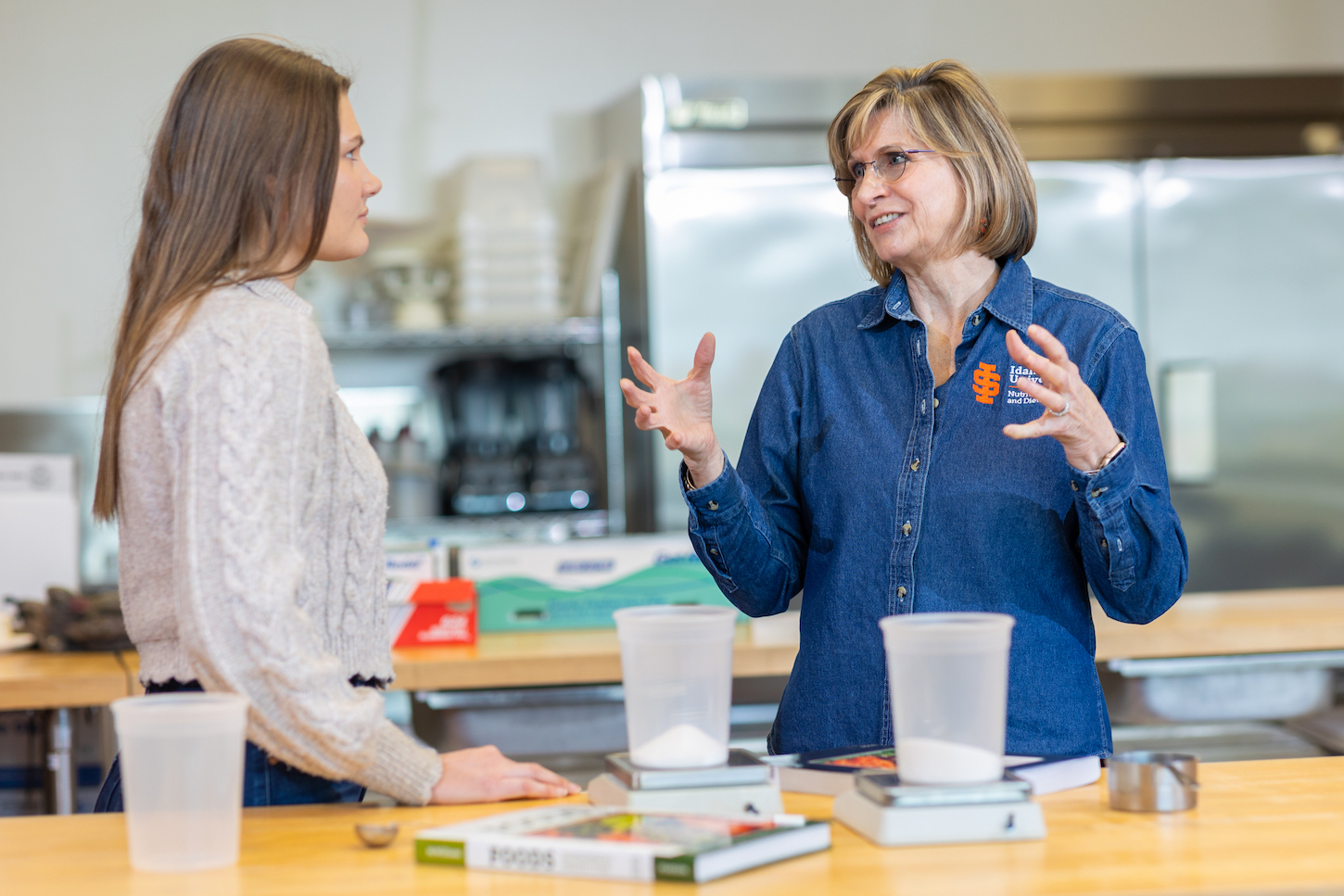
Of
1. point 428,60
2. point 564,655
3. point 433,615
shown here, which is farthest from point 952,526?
point 428,60

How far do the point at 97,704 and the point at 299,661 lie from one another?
1.35 meters

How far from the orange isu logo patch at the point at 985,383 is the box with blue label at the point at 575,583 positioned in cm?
103

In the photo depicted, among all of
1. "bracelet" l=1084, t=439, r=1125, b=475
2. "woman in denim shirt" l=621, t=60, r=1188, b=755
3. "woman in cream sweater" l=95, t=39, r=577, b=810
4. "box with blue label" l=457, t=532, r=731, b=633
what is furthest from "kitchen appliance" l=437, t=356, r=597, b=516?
"bracelet" l=1084, t=439, r=1125, b=475

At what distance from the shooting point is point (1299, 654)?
2.40 metres

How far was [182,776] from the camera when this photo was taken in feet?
3.37

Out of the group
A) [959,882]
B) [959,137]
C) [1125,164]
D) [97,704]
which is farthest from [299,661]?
[1125,164]

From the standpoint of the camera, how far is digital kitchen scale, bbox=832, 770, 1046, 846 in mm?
1055

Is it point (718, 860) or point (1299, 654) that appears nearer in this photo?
point (718, 860)

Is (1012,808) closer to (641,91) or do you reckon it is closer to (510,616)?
(510,616)

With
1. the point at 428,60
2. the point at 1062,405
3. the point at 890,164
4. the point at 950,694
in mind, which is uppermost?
the point at 428,60

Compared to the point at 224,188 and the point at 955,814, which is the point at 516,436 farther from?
the point at 955,814

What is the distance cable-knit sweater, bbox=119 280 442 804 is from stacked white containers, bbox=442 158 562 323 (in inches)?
99.6

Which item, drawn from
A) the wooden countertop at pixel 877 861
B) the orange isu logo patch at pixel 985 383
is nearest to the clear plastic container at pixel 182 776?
the wooden countertop at pixel 877 861

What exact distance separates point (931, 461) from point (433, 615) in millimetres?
1176
